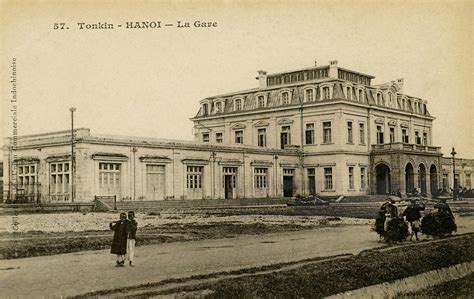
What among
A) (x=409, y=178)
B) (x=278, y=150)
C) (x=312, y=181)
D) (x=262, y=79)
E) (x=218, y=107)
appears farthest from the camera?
(x=218, y=107)

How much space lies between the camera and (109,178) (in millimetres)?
31219

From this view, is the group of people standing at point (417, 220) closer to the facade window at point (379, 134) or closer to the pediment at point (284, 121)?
the pediment at point (284, 121)

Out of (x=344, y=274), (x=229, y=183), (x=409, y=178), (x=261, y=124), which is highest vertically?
(x=261, y=124)

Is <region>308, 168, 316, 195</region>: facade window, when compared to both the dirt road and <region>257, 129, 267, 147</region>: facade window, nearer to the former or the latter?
<region>257, 129, 267, 147</region>: facade window

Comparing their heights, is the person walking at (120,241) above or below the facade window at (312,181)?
below

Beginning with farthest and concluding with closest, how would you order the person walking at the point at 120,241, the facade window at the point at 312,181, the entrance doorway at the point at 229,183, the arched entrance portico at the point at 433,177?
the arched entrance portico at the point at 433,177 < the facade window at the point at 312,181 < the entrance doorway at the point at 229,183 < the person walking at the point at 120,241

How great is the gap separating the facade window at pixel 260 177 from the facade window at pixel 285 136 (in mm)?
4829

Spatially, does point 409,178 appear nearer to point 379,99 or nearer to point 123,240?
point 379,99

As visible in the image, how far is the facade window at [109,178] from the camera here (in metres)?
30.9

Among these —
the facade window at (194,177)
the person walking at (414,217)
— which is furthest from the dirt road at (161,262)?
the facade window at (194,177)

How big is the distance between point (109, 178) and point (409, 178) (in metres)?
25.8

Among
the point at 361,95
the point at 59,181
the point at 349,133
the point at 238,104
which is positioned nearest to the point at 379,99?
the point at 361,95

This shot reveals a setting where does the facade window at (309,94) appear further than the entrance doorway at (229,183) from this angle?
Yes

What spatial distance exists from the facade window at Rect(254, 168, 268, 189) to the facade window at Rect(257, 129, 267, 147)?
18.2 feet
